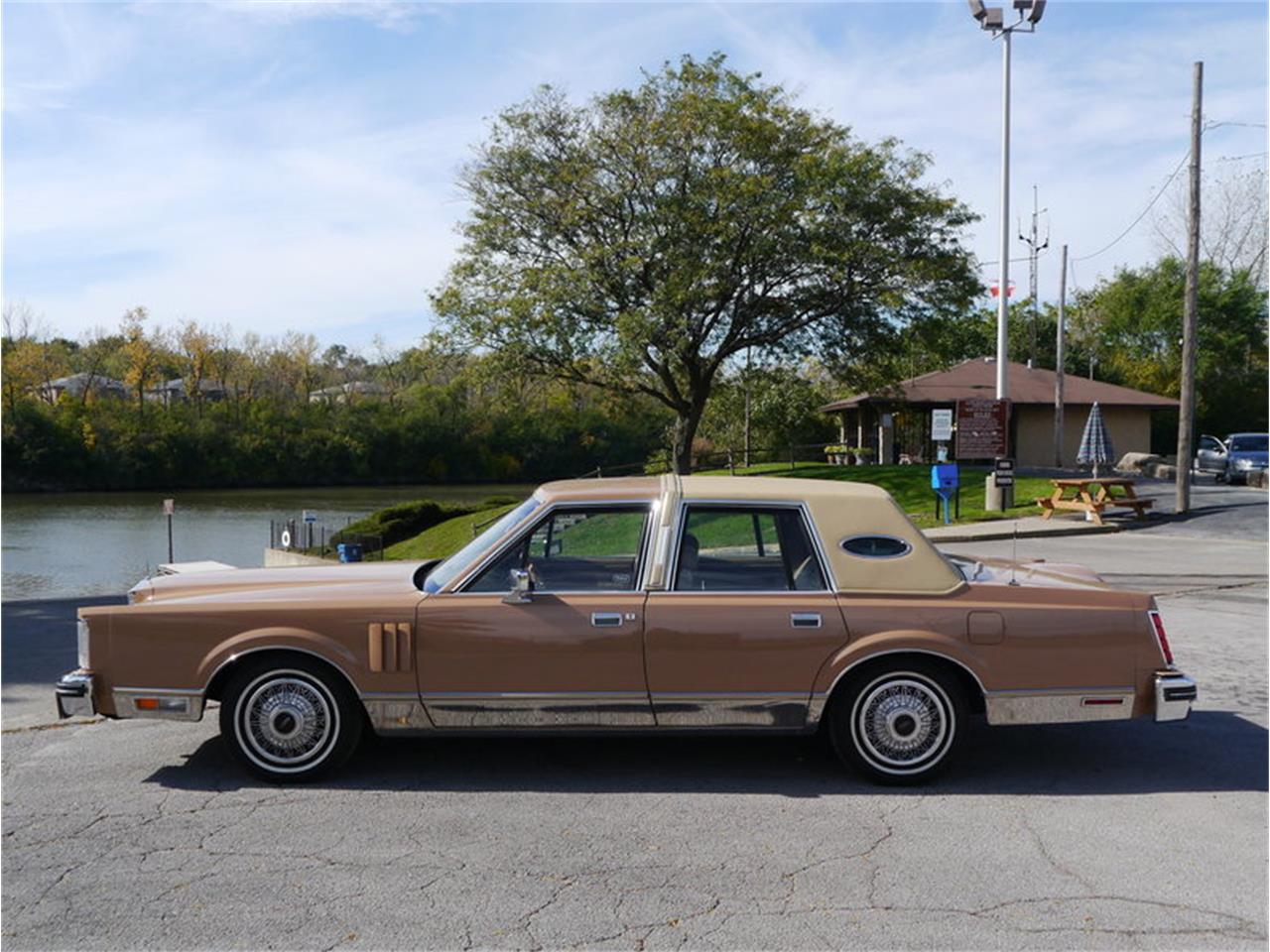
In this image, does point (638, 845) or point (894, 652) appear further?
point (894, 652)

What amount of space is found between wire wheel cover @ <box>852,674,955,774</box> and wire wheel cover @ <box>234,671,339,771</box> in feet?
8.86

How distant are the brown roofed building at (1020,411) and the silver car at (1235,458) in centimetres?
366

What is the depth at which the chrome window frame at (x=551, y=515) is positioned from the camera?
5.87 meters

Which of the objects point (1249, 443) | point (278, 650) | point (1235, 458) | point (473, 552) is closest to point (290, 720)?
point (278, 650)

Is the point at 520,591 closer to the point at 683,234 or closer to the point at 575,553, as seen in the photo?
the point at 575,553

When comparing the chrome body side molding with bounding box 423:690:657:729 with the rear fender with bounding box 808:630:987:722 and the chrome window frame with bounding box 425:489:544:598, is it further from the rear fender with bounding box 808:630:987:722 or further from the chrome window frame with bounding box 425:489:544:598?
the rear fender with bounding box 808:630:987:722

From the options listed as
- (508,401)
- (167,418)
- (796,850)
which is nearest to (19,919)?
(796,850)

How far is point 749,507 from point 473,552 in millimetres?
1503

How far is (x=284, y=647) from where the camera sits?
574cm

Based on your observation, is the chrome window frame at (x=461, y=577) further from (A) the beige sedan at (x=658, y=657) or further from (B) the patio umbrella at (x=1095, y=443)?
(B) the patio umbrella at (x=1095, y=443)

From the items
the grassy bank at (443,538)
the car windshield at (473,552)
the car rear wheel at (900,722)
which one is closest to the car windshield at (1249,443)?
the grassy bank at (443,538)

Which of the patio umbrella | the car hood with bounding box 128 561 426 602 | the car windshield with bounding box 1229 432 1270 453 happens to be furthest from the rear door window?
the car windshield with bounding box 1229 432 1270 453

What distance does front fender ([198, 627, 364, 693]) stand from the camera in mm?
5738

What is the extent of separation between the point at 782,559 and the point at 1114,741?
8.22 feet
